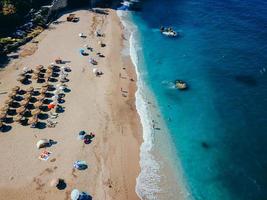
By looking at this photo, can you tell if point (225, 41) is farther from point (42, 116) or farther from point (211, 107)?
point (42, 116)

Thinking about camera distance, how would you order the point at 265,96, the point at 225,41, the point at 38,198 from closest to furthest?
1. the point at 38,198
2. the point at 265,96
3. the point at 225,41

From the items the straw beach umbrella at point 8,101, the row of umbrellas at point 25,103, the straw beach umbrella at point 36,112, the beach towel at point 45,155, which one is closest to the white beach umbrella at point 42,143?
the beach towel at point 45,155

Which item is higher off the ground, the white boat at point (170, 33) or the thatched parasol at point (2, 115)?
the white boat at point (170, 33)

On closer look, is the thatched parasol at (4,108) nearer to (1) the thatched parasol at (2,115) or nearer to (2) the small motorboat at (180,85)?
(1) the thatched parasol at (2,115)

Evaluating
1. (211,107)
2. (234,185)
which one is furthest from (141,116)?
(234,185)

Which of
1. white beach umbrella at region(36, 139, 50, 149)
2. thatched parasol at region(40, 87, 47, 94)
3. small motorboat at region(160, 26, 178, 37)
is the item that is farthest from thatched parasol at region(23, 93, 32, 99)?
small motorboat at region(160, 26, 178, 37)

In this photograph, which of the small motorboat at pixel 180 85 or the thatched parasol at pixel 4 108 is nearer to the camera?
the thatched parasol at pixel 4 108

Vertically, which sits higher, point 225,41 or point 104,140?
point 225,41
